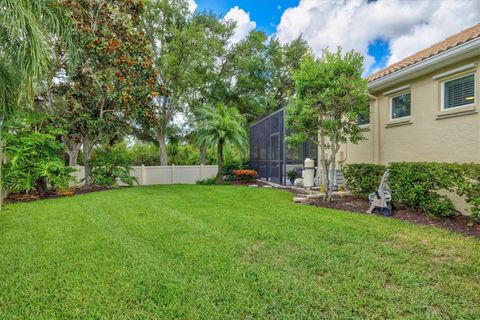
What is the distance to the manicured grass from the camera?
7.57 feet

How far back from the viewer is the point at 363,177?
7.01 meters

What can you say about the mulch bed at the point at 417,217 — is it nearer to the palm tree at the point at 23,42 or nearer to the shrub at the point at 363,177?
the shrub at the point at 363,177

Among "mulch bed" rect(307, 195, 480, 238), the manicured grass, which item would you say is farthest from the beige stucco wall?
the manicured grass

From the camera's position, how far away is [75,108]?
9.85 metres

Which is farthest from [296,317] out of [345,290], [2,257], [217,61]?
[217,61]

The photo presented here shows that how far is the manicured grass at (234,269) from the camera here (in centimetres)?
231

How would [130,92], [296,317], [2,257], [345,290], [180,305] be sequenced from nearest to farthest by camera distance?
[296,317]
[180,305]
[345,290]
[2,257]
[130,92]

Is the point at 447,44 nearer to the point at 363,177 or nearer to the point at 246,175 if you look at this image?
the point at 363,177

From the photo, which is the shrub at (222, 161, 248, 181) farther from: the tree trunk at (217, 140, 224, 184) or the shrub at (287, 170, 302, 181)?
the shrub at (287, 170, 302, 181)

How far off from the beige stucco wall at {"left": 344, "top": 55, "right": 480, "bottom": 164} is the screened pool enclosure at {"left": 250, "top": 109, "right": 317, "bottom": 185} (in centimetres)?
287

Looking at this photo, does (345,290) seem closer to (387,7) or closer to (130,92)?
(130,92)

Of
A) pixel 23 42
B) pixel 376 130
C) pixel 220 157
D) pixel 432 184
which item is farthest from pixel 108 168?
pixel 432 184

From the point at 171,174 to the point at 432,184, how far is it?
13.2 metres

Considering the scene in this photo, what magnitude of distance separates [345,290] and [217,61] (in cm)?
1850
